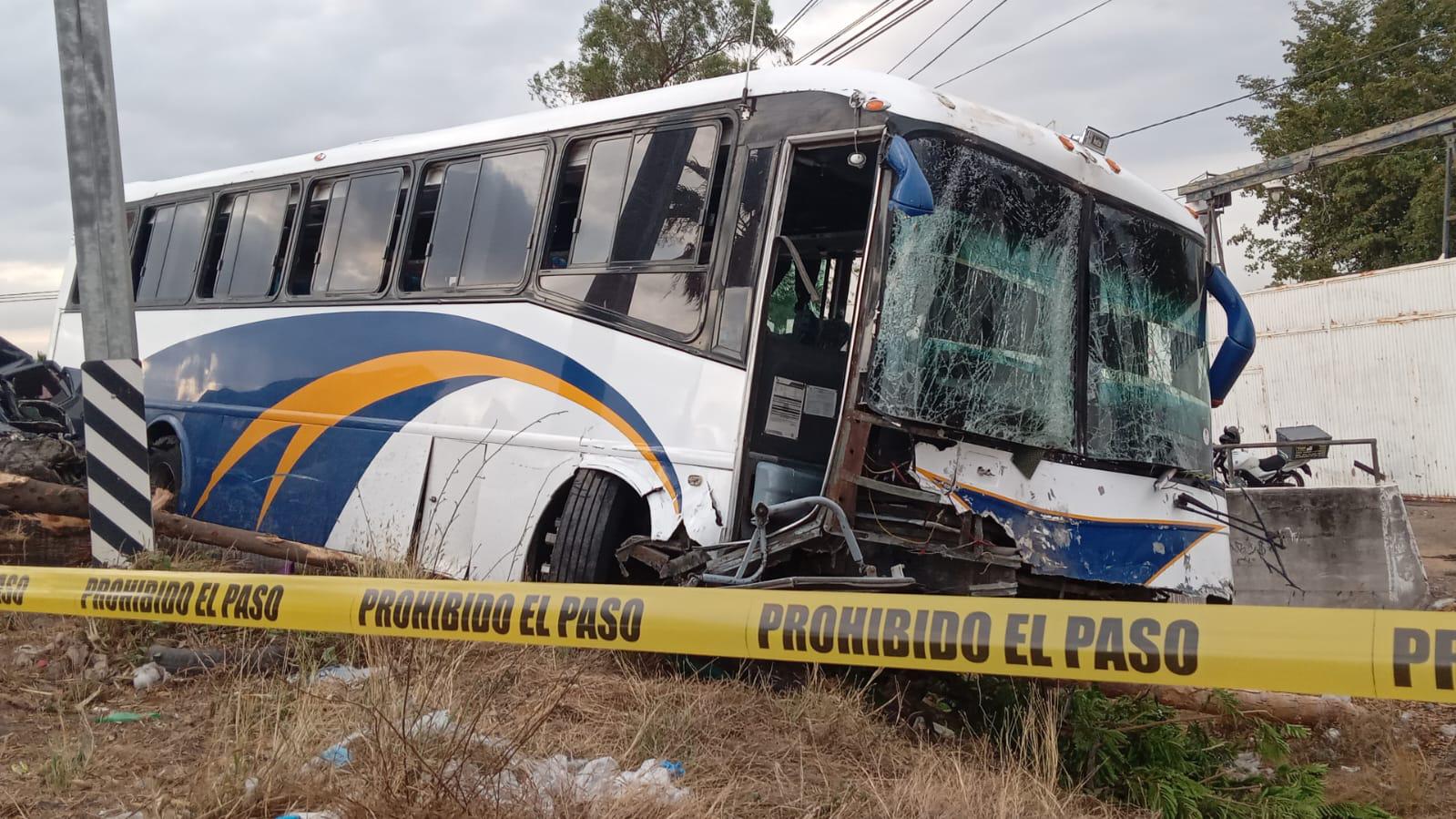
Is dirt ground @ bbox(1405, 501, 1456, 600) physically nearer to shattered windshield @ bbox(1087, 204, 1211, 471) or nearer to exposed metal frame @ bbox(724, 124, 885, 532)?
shattered windshield @ bbox(1087, 204, 1211, 471)

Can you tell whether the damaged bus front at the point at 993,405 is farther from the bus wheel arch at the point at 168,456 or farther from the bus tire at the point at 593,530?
the bus wheel arch at the point at 168,456

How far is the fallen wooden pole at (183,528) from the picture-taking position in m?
7.51

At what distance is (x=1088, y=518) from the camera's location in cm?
586

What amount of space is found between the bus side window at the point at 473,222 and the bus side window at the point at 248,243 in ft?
5.74

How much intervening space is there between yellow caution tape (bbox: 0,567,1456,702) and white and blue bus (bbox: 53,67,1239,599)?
1620 mm

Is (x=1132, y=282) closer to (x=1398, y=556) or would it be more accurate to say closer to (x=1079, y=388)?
(x=1079, y=388)

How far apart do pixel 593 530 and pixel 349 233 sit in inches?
150

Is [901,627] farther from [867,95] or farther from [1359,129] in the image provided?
[1359,129]

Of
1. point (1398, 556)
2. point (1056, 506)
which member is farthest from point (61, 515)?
point (1398, 556)

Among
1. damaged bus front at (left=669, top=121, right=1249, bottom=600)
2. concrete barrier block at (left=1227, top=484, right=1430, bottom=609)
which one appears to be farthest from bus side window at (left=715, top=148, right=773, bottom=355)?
concrete barrier block at (left=1227, top=484, right=1430, bottom=609)

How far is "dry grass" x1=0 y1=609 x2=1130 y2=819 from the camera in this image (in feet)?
11.5

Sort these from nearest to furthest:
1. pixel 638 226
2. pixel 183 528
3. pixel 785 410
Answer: pixel 785 410
pixel 638 226
pixel 183 528

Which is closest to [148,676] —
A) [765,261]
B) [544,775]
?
[544,775]

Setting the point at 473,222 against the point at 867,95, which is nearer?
the point at 867,95
